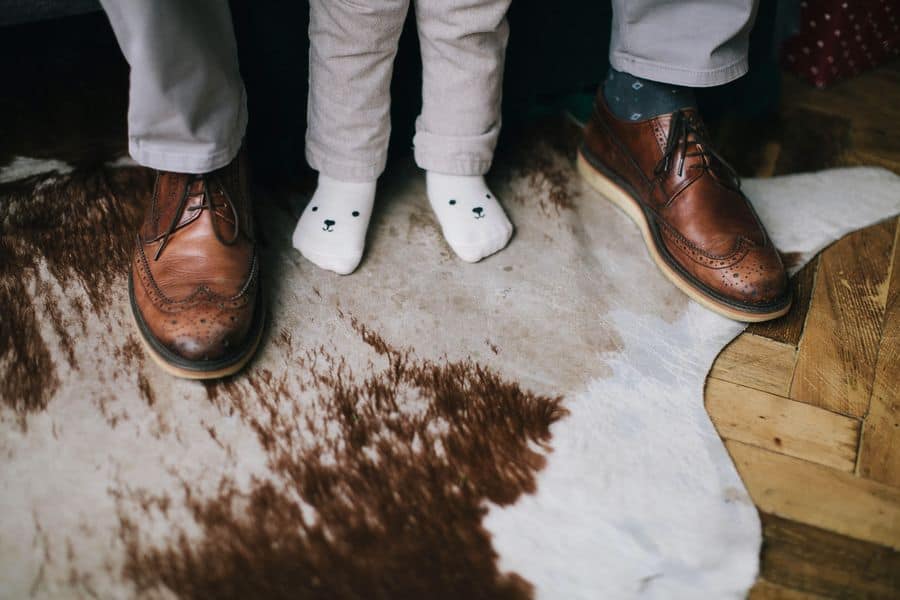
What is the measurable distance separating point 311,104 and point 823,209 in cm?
67

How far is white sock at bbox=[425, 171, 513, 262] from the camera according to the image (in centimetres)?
Result: 75

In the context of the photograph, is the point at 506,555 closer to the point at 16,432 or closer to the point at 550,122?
the point at 16,432

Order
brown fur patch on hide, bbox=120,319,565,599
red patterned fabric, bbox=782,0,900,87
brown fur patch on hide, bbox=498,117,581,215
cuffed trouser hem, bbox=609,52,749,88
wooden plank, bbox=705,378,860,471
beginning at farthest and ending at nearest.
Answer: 1. red patterned fabric, bbox=782,0,900,87
2. brown fur patch on hide, bbox=498,117,581,215
3. cuffed trouser hem, bbox=609,52,749,88
4. wooden plank, bbox=705,378,860,471
5. brown fur patch on hide, bbox=120,319,565,599

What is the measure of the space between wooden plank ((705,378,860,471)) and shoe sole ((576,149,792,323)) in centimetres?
9

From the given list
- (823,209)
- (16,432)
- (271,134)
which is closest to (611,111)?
(823,209)

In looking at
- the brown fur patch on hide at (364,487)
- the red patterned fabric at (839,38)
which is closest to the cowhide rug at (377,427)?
the brown fur patch on hide at (364,487)

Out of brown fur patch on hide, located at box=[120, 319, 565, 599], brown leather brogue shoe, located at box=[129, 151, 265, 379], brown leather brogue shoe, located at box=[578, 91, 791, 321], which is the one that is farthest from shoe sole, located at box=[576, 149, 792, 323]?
brown leather brogue shoe, located at box=[129, 151, 265, 379]

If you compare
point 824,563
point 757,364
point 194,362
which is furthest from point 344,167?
point 824,563

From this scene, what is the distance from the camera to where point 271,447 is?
1.92 ft

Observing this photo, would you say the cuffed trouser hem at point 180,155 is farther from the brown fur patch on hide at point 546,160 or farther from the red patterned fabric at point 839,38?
the red patterned fabric at point 839,38

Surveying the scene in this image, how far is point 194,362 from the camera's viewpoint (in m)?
0.59

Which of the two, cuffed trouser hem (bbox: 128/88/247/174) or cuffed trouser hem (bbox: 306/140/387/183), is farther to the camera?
cuffed trouser hem (bbox: 306/140/387/183)

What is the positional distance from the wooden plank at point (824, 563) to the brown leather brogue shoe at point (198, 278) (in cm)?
50

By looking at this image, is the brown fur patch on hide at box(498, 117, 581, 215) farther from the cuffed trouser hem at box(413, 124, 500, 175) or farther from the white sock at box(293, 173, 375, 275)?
the white sock at box(293, 173, 375, 275)
